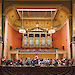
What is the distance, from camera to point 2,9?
38.0 ft

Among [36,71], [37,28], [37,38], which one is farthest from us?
[37,38]

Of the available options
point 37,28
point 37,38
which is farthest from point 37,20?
point 37,38

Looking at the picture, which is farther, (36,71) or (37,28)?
(37,28)

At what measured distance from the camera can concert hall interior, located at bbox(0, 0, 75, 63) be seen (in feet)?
37.9

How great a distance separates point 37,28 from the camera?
642 inches

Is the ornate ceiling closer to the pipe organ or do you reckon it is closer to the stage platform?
the pipe organ

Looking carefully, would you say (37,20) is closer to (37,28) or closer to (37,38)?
(37,28)

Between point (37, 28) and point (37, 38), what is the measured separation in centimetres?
135

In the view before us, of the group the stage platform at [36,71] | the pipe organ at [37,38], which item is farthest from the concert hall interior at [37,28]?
→ the stage platform at [36,71]

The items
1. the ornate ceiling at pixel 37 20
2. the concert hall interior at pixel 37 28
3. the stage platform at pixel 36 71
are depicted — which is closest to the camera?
the stage platform at pixel 36 71

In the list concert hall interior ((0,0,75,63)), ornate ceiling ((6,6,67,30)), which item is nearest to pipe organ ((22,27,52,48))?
concert hall interior ((0,0,75,63))

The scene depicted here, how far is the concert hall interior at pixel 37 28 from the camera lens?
37.9ft

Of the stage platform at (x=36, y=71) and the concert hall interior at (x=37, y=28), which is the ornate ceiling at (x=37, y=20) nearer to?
the concert hall interior at (x=37, y=28)

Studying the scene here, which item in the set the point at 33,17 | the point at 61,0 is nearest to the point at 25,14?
the point at 33,17
